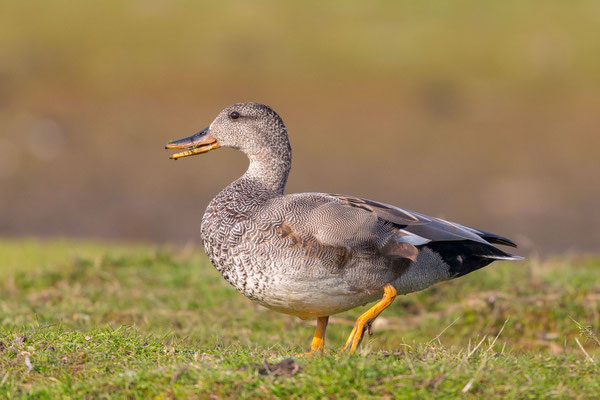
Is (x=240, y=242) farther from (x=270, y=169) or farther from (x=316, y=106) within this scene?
(x=316, y=106)

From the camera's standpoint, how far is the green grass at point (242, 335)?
3236mm

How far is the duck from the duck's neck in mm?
205

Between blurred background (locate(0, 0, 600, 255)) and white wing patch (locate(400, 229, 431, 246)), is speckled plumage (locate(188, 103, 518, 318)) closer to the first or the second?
white wing patch (locate(400, 229, 431, 246))

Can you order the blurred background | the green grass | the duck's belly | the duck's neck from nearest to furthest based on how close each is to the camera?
the green grass
the duck's belly
the duck's neck
the blurred background

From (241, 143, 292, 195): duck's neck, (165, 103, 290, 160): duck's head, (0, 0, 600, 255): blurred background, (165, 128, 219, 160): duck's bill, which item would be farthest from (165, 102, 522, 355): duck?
(0, 0, 600, 255): blurred background

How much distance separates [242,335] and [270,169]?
53.6 inches

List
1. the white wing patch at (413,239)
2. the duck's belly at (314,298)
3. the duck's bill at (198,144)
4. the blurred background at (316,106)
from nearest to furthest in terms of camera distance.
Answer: the duck's belly at (314,298) < the white wing patch at (413,239) < the duck's bill at (198,144) < the blurred background at (316,106)

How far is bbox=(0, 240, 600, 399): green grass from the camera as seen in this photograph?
324 centimetres

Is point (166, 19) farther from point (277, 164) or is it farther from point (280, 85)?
point (277, 164)

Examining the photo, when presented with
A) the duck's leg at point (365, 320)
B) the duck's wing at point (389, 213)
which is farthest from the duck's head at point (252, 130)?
the duck's leg at point (365, 320)

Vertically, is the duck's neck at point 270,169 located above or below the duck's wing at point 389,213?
above

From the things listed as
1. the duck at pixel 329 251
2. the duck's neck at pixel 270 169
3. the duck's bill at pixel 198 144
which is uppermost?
the duck's bill at pixel 198 144

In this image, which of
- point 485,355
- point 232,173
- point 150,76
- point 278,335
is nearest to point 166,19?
point 150,76

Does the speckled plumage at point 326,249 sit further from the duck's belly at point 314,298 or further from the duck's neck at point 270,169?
the duck's neck at point 270,169
